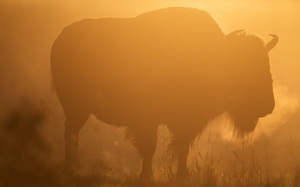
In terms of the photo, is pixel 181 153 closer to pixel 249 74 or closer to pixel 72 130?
pixel 249 74

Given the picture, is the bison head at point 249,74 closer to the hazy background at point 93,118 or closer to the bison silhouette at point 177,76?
the bison silhouette at point 177,76

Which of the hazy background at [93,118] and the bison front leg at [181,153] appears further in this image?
the hazy background at [93,118]

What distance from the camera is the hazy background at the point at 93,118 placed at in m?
11.7

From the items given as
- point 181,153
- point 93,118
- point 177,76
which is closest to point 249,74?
point 177,76

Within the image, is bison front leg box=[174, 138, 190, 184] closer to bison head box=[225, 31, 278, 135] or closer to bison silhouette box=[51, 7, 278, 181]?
bison silhouette box=[51, 7, 278, 181]

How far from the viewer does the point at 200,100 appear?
10273 mm

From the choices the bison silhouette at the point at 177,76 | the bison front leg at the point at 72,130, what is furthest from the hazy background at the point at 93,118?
the bison silhouette at the point at 177,76

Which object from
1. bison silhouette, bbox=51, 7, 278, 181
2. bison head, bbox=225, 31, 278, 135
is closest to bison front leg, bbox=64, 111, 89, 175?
bison silhouette, bbox=51, 7, 278, 181

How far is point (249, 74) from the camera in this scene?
33.9 feet

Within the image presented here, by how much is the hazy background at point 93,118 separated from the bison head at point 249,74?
42 centimetres

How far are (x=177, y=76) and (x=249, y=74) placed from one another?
834 millimetres

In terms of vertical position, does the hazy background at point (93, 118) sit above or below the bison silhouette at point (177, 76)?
below

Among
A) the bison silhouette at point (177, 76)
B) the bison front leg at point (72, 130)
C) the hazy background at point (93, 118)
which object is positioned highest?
the bison silhouette at point (177, 76)

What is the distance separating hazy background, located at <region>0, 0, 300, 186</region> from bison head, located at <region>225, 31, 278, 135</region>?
424mm
